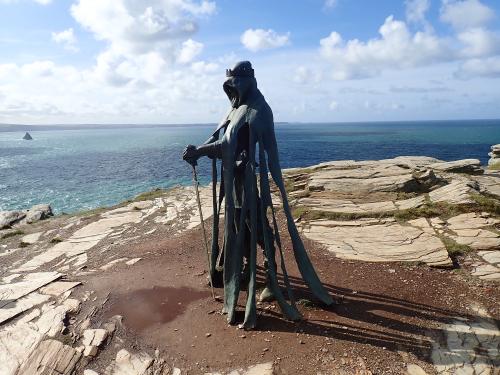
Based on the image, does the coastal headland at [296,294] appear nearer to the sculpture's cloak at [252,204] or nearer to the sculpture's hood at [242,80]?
the sculpture's cloak at [252,204]

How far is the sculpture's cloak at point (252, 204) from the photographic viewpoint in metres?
6.41

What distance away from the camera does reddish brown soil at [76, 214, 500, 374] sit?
5.67m

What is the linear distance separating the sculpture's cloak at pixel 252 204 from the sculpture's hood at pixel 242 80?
9cm

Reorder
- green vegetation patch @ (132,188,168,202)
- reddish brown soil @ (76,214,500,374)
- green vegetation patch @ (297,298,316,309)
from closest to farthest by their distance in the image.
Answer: reddish brown soil @ (76,214,500,374), green vegetation patch @ (297,298,316,309), green vegetation patch @ (132,188,168,202)

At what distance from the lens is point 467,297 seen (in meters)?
7.34

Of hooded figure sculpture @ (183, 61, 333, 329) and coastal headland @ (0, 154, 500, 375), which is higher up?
hooded figure sculpture @ (183, 61, 333, 329)

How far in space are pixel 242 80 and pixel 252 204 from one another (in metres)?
2.09

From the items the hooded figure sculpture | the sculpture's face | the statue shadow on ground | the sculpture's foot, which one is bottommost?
the statue shadow on ground

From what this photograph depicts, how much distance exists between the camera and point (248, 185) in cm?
658

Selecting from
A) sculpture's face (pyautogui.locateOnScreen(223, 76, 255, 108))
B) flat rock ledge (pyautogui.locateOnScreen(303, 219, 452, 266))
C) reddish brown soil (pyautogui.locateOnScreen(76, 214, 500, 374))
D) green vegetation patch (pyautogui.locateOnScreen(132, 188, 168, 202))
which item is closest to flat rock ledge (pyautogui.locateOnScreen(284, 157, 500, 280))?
flat rock ledge (pyautogui.locateOnScreen(303, 219, 452, 266))

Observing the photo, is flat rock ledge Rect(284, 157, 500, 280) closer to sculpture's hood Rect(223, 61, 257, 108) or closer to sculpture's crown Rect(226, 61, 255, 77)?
sculpture's hood Rect(223, 61, 257, 108)

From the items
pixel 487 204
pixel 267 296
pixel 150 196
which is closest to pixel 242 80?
pixel 267 296

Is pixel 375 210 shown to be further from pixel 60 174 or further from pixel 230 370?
pixel 60 174

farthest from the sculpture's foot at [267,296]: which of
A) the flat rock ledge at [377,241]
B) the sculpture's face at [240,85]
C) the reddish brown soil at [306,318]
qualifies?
the sculpture's face at [240,85]
